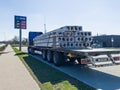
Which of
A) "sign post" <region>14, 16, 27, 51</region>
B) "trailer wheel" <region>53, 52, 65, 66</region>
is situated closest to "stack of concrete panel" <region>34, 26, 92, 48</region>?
"trailer wheel" <region>53, 52, 65, 66</region>

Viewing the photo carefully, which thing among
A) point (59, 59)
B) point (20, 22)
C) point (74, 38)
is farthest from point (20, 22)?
point (74, 38)

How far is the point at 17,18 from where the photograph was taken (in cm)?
4306

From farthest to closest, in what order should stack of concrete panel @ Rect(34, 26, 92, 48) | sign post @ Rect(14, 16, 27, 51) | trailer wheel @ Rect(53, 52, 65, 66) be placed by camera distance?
sign post @ Rect(14, 16, 27, 51) < trailer wheel @ Rect(53, 52, 65, 66) < stack of concrete panel @ Rect(34, 26, 92, 48)

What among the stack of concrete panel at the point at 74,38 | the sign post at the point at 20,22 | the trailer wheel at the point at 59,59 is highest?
the sign post at the point at 20,22

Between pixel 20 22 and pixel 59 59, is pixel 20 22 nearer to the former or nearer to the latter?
pixel 20 22

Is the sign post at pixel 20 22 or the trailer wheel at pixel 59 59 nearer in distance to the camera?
the trailer wheel at pixel 59 59

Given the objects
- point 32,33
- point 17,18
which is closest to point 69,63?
point 32,33

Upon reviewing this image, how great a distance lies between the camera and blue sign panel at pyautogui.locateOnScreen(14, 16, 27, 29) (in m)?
42.8

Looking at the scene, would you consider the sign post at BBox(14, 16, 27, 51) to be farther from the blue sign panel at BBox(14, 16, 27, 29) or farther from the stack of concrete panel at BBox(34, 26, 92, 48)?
the stack of concrete panel at BBox(34, 26, 92, 48)

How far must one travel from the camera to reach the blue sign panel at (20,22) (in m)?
42.8

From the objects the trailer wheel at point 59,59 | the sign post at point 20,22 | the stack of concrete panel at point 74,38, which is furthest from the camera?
the sign post at point 20,22

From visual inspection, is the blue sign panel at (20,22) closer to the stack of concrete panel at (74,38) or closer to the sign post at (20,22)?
the sign post at (20,22)

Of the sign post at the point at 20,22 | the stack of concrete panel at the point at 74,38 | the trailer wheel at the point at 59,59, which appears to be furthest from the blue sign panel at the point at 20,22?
the stack of concrete panel at the point at 74,38

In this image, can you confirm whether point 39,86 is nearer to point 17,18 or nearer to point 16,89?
point 16,89
